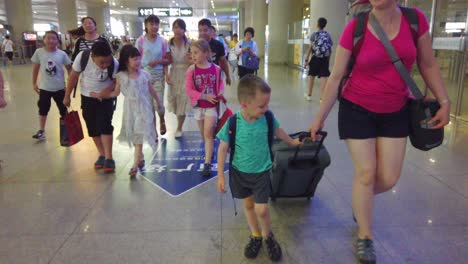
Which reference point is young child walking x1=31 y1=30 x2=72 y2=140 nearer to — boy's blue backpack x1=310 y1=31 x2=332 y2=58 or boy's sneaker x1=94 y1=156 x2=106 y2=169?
boy's sneaker x1=94 y1=156 x2=106 y2=169

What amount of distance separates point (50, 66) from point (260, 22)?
2654 centimetres

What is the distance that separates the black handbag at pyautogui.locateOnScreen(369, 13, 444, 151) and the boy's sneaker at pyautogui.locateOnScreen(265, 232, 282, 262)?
1146 millimetres

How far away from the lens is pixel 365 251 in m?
2.48

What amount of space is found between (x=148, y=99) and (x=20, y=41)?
2925 centimetres

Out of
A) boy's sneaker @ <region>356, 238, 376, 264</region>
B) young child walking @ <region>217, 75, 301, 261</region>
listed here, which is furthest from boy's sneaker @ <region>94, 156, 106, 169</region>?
boy's sneaker @ <region>356, 238, 376, 264</region>

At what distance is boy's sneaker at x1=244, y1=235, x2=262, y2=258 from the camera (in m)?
2.56

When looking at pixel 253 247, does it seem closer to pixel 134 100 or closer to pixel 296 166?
pixel 296 166

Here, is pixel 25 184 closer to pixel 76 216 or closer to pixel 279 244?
pixel 76 216

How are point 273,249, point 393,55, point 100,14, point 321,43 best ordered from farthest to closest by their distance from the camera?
point 100,14, point 321,43, point 273,249, point 393,55

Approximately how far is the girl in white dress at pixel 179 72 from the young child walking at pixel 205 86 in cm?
112

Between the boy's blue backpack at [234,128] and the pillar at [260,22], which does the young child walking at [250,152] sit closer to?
the boy's blue backpack at [234,128]

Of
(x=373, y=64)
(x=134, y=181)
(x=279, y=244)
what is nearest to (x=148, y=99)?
(x=134, y=181)

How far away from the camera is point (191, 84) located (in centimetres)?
415

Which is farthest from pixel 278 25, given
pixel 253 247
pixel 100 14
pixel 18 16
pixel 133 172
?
pixel 100 14
